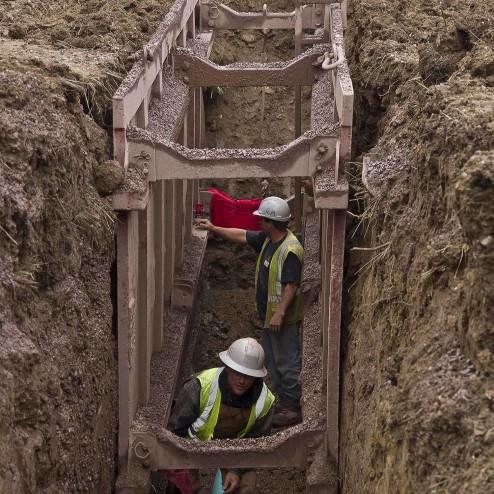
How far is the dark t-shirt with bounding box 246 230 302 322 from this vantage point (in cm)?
866

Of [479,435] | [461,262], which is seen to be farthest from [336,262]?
[479,435]

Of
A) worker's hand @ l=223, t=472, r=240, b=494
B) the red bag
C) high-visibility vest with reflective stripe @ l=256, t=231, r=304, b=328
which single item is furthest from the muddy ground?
the red bag

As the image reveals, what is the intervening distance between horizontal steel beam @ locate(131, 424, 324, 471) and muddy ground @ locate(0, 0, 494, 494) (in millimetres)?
261

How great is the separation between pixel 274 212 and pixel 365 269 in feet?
6.74

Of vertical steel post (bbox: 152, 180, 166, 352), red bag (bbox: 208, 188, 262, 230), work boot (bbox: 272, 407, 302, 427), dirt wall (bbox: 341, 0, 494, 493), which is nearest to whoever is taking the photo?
dirt wall (bbox: 341, 0, 494, 493)

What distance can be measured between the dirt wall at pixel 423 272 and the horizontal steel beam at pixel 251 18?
10.3 ft

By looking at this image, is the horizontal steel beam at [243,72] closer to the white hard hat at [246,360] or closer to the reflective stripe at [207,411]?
A: the white hard hat at [246,360]

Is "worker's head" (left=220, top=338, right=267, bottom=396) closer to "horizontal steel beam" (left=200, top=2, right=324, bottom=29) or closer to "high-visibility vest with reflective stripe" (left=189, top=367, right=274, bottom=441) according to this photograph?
"high-visibility vest with reflective stripe" (left=189, top=367, right=274, bottom=441)

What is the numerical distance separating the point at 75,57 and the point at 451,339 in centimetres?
433

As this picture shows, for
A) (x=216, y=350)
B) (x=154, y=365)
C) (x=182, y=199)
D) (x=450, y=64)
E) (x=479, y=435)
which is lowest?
(x=216, y=350)

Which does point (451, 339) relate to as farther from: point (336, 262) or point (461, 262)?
point (336, 262)

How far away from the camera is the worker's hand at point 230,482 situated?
284 inches

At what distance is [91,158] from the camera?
21.3ft

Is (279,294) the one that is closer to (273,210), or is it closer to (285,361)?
(285,361)
